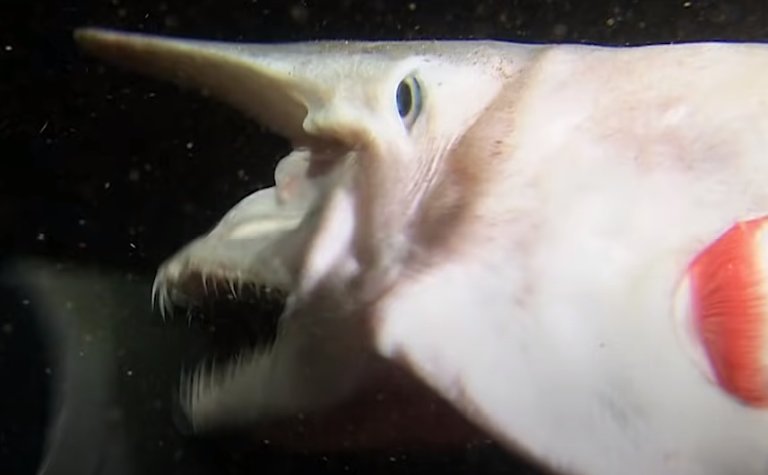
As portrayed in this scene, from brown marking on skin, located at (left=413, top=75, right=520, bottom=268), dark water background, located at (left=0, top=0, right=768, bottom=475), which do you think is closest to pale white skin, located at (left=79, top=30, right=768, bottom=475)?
brown marking on skin, located at (left=413, top=75, right=520, bottom=268)

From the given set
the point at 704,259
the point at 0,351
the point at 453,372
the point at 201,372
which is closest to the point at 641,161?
the point at 704,259

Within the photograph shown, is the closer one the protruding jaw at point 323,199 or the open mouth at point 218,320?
the protruding jaw at point 323,199

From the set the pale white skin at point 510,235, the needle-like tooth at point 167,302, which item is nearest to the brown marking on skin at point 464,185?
the pale white skin at point 510,235

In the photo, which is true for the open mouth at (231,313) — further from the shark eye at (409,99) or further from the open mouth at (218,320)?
the shark eye at (409,99)

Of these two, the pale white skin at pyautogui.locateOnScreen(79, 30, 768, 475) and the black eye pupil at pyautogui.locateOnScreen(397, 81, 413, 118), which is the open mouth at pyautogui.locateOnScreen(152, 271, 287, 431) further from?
the black eye pupil at pyautogui.locateOnScreen(397, 81, 413, 118)

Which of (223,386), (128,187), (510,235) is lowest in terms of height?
(128,187)

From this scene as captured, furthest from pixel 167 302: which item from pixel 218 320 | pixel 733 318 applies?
pixel 733 318

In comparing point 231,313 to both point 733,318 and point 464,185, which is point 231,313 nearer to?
point 464,185
